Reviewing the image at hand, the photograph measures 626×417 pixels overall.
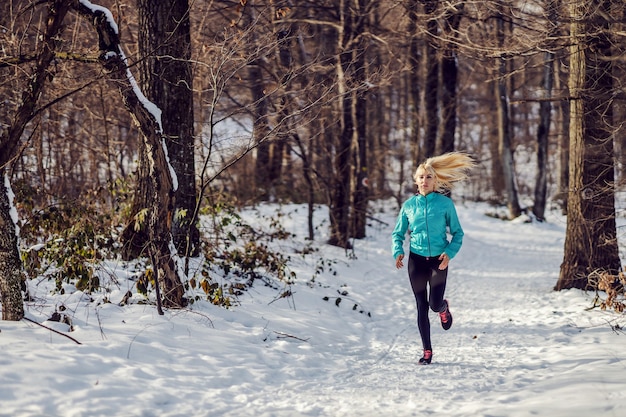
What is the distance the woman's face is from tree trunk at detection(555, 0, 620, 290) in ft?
11.1

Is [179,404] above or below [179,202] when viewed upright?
below

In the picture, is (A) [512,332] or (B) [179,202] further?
(B) [179,202]

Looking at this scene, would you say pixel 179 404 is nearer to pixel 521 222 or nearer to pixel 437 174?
pixel 437 174

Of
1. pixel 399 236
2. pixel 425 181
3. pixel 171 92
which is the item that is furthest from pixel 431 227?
pixel 171 92

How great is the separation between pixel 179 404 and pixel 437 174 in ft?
12.0

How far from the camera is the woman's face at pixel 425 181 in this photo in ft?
Result: 19.7

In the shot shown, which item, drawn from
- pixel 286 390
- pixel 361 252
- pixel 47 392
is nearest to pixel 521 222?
pixel 361 252

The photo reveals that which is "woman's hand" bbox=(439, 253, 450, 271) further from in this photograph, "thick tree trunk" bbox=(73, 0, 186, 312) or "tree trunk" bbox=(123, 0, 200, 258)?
"tree trunk" bbox=(123, 0, 200, 258)

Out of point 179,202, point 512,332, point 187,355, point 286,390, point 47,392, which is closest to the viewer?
point 47,392

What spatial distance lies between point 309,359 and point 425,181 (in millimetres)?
2174

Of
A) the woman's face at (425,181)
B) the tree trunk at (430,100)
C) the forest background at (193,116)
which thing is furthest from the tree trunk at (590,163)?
the tree trunk at (430,100)

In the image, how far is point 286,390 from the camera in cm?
500

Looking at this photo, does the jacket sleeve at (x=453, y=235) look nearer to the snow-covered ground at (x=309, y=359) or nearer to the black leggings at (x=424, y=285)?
the black leggings at (x=424, y=285)

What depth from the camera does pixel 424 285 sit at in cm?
591
